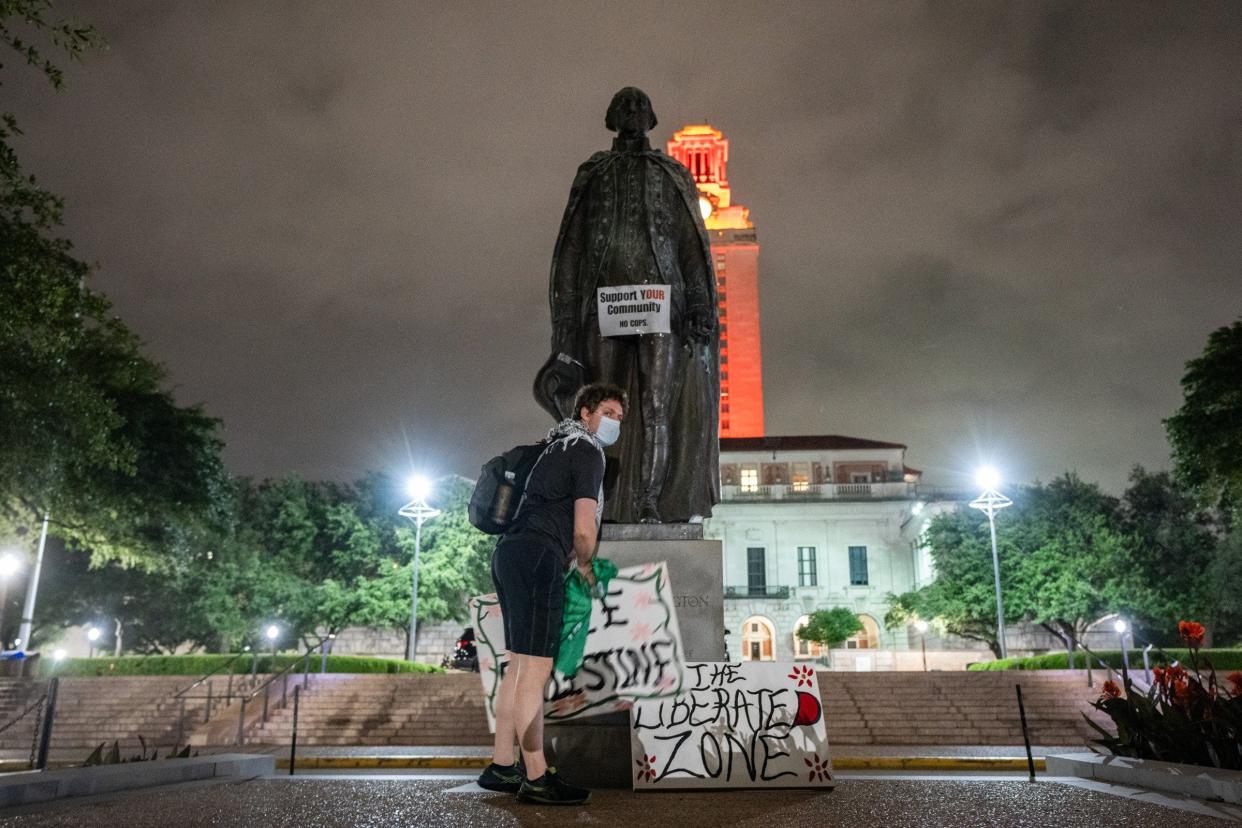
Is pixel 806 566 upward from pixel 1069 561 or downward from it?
upward

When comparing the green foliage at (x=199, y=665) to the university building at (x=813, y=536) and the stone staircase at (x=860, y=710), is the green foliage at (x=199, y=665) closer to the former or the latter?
the stone staircase at (x=860, y=710)

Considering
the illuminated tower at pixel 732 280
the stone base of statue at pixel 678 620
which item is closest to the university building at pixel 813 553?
the illuminated tower at pixel 732 280

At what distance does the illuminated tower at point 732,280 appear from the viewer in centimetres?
7881

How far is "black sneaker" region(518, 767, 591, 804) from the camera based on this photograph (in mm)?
3686

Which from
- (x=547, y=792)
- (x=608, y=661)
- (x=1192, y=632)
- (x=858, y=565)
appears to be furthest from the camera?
(x=858, y=565)

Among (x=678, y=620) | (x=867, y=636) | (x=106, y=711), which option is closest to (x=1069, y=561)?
(x=867, y=636)

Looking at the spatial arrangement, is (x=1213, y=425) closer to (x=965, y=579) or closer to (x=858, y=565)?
(x=965, y=579)

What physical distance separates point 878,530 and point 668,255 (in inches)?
2012

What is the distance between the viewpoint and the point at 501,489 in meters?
4.05

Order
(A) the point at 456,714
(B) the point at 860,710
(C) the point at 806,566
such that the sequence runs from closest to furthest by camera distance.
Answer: (B) the point at 860,710
(A) the point at 456,714
(C) the point at 806,566

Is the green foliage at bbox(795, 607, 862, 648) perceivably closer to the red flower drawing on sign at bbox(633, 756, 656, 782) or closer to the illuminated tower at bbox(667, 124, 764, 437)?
the illuminated tower at bbox(667, 124, 764, 437)

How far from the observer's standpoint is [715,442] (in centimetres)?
638

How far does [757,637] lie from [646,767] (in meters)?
52.5

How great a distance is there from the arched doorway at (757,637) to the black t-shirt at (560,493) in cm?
5129
